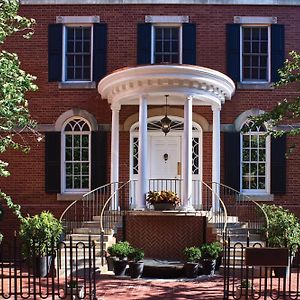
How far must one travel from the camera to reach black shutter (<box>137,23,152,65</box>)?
17938mm

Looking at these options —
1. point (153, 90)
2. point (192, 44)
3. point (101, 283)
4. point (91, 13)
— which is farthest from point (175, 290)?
A: point (91, 13)

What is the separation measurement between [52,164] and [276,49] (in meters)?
7.75

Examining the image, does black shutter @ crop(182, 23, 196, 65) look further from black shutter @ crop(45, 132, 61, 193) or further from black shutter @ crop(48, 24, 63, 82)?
black shutter @ crop(45, 132, 61, 193)

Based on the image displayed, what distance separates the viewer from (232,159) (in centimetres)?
1762

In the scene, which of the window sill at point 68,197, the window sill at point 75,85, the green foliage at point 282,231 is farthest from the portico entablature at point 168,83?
the green foliage at point 282,231

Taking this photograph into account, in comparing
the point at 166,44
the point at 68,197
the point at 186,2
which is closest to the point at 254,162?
the point at 166,44

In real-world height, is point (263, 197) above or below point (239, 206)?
above

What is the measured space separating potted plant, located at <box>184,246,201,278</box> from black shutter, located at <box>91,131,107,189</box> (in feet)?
16.6

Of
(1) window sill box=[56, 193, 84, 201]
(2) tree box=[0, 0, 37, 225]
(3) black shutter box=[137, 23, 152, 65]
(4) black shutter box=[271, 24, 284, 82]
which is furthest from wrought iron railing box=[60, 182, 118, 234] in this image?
(2) tree box=[0, 0, 37, 225]

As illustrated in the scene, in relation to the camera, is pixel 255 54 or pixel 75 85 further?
pixel 255 54

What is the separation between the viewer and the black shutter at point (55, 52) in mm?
17984

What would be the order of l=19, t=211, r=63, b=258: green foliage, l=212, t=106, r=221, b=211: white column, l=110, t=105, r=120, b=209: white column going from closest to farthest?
1. l=19, t=211, r=63, b=258: green foliage
2. l=212, t=106, r=221, b=211: white column
3. l=110, t=105, r=120, b=209: white column

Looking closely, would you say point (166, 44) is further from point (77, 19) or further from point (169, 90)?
point (169, 90)

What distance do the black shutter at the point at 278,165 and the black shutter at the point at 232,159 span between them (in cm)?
105
